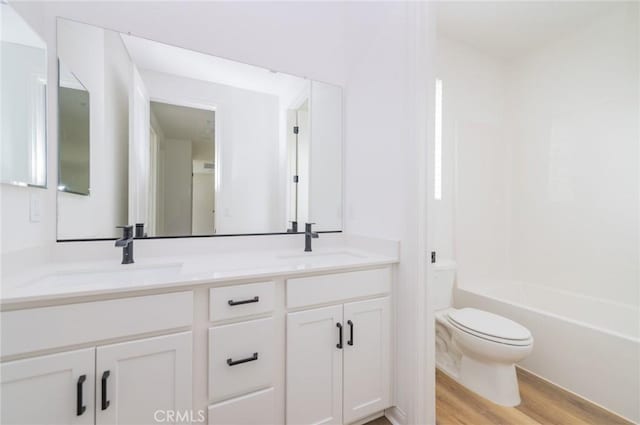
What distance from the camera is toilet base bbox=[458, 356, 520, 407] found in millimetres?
1541

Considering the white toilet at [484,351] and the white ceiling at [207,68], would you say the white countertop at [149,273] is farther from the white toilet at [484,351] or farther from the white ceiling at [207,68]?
the white ceiling at [207,68]

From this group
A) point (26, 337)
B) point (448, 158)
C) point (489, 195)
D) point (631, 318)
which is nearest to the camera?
point (26, 337)

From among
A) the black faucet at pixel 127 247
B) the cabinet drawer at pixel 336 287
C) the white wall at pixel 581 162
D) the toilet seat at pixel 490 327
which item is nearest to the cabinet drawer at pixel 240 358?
the cabinet drawer at pixel 336 287

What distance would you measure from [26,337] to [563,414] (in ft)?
7.80

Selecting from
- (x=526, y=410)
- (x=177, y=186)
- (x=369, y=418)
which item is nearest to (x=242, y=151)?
(x=177, y=186)

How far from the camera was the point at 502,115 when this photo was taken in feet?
8.54

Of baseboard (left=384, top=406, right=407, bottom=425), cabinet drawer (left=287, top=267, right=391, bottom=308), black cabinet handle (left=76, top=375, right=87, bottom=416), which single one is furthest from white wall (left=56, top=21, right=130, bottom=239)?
baseboard (left=384, top=406, right=407, bottom=425)

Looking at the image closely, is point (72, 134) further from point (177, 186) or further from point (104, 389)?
point (104, 389)

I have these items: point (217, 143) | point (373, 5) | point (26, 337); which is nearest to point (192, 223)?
point (217, 143)

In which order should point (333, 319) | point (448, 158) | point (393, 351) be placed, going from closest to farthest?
point (333, 319) < point (393, 351) < point (448, 158)

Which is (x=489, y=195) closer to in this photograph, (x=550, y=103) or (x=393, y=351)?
(x=550, y=103)

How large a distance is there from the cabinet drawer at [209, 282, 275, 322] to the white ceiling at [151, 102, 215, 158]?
Answer: 913 mm

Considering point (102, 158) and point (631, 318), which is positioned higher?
point (102, 158)

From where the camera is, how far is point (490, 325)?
1.64 metres
